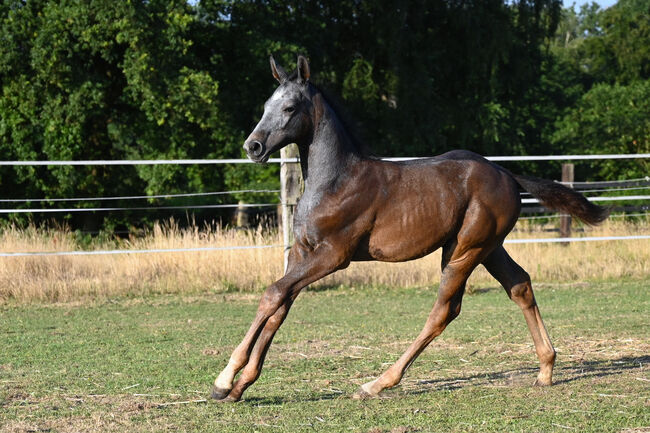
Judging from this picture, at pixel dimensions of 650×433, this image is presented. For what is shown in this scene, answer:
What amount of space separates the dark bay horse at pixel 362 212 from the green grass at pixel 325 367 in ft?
1.23

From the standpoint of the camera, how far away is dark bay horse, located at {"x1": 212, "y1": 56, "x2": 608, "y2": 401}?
5223 millimetres

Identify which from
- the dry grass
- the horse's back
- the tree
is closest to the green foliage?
the tree

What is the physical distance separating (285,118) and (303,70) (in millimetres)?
335

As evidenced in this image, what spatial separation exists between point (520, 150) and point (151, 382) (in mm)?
23046

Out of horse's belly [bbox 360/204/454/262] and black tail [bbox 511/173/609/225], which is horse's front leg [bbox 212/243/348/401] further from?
black tail [bbox 511/173/609/225]

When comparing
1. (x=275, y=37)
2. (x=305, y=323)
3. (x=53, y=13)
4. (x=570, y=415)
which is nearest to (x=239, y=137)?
(x=275, y=37)

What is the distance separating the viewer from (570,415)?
4832 mm

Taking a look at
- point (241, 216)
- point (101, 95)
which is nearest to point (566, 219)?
point (101, 95)

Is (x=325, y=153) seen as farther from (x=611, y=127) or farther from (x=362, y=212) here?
(x=611, y=127)

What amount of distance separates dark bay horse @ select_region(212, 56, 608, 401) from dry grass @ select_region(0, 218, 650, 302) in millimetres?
6283

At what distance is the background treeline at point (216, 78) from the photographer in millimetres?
19750

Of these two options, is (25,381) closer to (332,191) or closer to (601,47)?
(332,191)

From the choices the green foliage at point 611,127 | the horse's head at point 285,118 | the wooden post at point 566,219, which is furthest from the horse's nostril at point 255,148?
the green foliage at point 611,127

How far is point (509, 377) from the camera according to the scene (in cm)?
609
